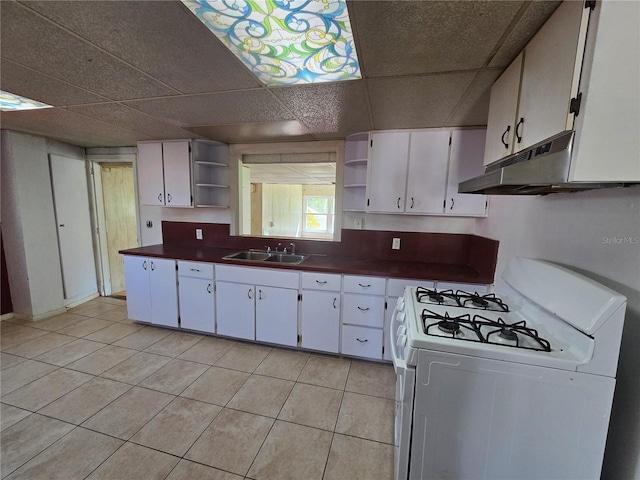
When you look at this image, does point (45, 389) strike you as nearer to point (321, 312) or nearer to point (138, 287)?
point (138, 287)

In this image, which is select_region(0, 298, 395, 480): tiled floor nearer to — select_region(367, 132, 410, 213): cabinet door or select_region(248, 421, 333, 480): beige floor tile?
select_region(248, 421, 333, 480): beige floor tile

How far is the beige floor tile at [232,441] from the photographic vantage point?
1.50m

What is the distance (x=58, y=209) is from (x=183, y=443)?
341cm

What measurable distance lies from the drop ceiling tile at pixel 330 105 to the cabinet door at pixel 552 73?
2.68ft

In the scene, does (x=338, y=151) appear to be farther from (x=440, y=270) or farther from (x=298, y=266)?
(x=440, y=270)

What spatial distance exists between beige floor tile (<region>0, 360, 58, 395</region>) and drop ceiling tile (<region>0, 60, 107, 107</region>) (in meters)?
2.16

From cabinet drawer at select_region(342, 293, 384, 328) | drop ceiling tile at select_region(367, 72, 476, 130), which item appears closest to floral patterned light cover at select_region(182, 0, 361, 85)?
drop ceiling tile at select_region(367, 72, 476, 130)

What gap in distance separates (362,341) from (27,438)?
2319 mm

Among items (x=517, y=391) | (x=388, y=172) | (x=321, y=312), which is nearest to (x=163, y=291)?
(x=321, y=312)

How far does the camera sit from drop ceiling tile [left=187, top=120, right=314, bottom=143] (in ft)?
7.80

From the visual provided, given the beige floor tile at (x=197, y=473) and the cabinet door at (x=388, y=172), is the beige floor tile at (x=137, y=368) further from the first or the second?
the cabinet door at (x=388, y=172)

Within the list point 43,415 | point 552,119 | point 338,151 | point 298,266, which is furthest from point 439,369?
point 43,415

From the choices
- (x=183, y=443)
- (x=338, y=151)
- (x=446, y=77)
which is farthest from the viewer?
(x=338, y=151)

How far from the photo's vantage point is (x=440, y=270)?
7.72ft
